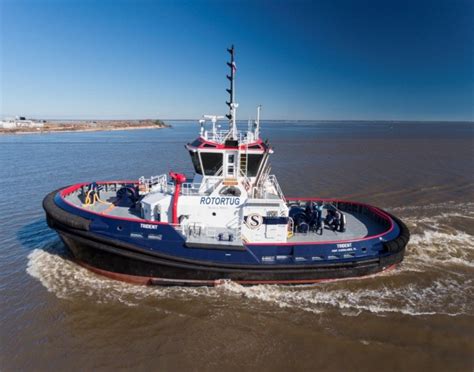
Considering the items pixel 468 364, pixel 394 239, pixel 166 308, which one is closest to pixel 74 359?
pixel 166 308

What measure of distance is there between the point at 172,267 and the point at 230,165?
9.36 feet

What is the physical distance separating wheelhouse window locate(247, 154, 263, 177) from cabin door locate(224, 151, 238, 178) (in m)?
0.38

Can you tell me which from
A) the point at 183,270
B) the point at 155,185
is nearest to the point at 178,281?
the point at 183,270

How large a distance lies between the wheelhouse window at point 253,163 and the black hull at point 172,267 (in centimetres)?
236

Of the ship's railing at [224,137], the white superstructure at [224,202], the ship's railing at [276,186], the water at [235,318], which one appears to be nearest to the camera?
the water at [235,318]

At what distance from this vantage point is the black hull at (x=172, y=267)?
7133mm

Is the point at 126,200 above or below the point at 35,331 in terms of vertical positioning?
above

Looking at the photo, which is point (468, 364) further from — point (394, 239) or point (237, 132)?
point (237, 132)

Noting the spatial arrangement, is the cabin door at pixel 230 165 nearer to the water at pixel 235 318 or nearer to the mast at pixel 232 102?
the mast at pixel 232 102

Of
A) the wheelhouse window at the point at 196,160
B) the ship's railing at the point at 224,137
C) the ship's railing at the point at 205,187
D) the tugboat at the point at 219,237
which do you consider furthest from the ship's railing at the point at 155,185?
the ship's railing at the point at 224,137

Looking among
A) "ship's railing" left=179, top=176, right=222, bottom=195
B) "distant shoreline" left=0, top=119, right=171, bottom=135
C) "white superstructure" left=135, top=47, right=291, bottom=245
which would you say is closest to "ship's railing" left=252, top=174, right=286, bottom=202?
"white superstructure" left=135, top=47, right=291, bottom=245

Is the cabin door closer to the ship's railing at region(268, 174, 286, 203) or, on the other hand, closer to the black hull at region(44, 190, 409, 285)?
the ship's railing at region(268, 174, 286, 203)

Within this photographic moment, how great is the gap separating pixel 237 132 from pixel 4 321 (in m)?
6.71

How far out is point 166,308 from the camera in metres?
6.75
